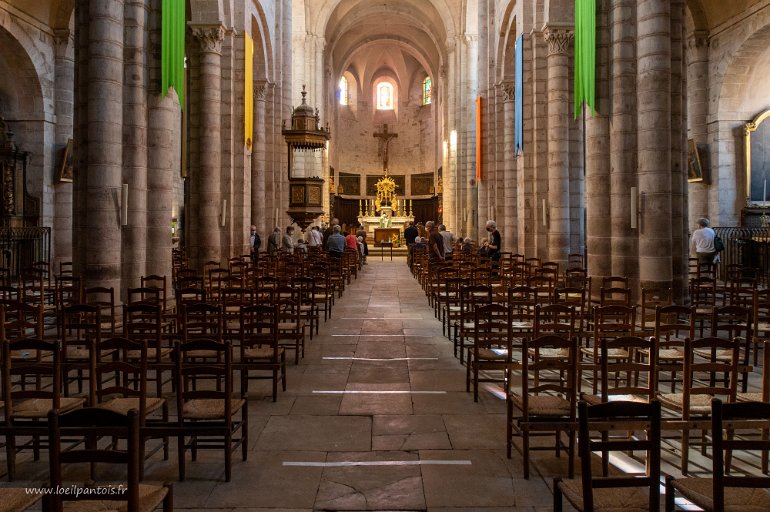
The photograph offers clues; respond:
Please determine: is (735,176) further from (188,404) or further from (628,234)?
(188,404)

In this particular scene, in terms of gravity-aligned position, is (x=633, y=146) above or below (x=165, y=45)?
below

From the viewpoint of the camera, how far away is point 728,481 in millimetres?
3422

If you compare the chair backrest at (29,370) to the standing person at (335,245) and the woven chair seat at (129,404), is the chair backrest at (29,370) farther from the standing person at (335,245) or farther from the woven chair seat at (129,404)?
the standing person at (335,245)

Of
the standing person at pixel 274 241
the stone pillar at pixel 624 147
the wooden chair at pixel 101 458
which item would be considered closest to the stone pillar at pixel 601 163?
the stone pillar at pixel 624 147

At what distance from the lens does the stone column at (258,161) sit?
84.9 ft

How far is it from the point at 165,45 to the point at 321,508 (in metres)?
11.9

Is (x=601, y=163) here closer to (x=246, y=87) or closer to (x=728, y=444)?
(x=728, y=444)

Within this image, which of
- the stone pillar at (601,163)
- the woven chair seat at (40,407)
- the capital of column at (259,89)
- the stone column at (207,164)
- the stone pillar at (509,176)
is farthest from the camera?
the capital of column at (259,89)

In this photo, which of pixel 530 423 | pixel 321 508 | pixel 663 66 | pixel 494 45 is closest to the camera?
pixel 321 508

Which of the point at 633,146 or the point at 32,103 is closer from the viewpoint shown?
the point at 633,146

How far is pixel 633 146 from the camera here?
13.5 m

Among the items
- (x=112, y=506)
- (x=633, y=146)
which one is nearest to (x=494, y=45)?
(x=633, y=146)

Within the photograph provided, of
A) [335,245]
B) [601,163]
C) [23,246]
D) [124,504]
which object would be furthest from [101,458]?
[23,246]

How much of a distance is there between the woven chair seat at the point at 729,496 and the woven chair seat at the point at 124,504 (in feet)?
9.66
